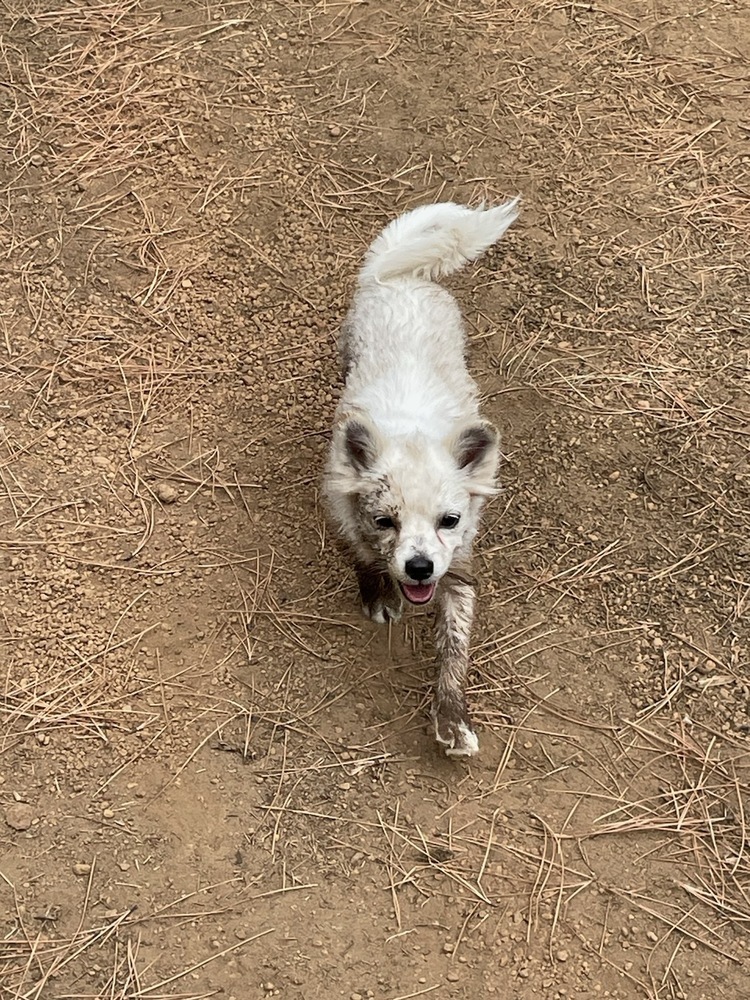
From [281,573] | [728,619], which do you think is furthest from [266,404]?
[728,619]

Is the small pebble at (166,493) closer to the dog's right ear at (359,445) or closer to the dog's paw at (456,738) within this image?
the dog's right ear at (359,445)

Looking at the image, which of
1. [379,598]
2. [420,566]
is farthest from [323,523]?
[420,566]

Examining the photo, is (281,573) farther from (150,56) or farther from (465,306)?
(150,56)

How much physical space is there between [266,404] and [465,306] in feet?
3.67

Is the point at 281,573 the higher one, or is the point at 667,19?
the point at 667,19

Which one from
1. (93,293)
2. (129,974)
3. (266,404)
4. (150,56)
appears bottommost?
(129,974)

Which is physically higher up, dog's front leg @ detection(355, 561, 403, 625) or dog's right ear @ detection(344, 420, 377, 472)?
dog's right ear @ detection(344, 420, 377, 472)

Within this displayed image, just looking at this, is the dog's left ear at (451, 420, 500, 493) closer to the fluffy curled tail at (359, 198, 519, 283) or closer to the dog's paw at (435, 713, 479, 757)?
the dog's paw at (435, 713, 479, 757)

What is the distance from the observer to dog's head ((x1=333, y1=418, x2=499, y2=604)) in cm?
294

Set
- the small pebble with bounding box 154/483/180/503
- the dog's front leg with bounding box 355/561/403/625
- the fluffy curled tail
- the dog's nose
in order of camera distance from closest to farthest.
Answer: the dog's nose → the dog's front leg with bounding box 355/561/403/625 → the fluffy curled tail → the small pebble with bounding box 154/483/180/503

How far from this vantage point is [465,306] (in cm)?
422

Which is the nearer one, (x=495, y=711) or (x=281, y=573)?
(x=495, y=711)

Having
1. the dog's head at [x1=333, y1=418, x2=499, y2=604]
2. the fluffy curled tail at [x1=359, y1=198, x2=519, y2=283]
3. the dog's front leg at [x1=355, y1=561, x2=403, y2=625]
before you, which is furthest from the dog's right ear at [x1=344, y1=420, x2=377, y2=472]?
the fluffy curled tail at [x1=359, y1=198, x2=519, y2=283]

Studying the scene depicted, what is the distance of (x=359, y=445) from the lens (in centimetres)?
307
